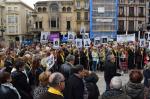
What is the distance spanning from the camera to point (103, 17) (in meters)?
76.7

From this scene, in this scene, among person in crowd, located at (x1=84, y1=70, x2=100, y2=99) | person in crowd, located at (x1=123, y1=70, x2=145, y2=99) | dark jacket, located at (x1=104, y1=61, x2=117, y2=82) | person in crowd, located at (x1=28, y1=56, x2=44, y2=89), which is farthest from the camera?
dark jacket, located at (x1=104, y1=61, x2=117, y2=82)

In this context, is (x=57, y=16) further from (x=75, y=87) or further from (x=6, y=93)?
(x=6, y=93)

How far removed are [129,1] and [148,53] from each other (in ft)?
186

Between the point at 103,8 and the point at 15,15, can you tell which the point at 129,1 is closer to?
the point at 103,8

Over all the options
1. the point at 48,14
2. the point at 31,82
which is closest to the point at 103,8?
the point at 48,14

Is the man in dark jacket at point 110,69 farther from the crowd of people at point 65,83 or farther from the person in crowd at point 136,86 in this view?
the person in crowd at point 136,86

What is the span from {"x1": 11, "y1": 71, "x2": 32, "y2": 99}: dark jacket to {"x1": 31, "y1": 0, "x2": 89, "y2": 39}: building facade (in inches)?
2885

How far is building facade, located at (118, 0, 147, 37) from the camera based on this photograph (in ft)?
264

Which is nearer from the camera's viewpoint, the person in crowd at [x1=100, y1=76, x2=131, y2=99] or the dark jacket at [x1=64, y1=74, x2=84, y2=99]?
the person in crowd at [x1=100, y1=76, x2=131, y2=99]

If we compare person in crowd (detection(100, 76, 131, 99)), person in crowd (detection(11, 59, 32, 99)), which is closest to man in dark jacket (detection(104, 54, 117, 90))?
person in crowd (detection(11, 59, 32, 99))

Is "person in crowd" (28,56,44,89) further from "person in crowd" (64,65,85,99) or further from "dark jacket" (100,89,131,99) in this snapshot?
"dark jacket" (100,89,131,99)

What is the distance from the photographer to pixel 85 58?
83.2 ft

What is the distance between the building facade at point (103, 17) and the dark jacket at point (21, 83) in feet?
221

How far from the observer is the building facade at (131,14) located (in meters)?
80.4
